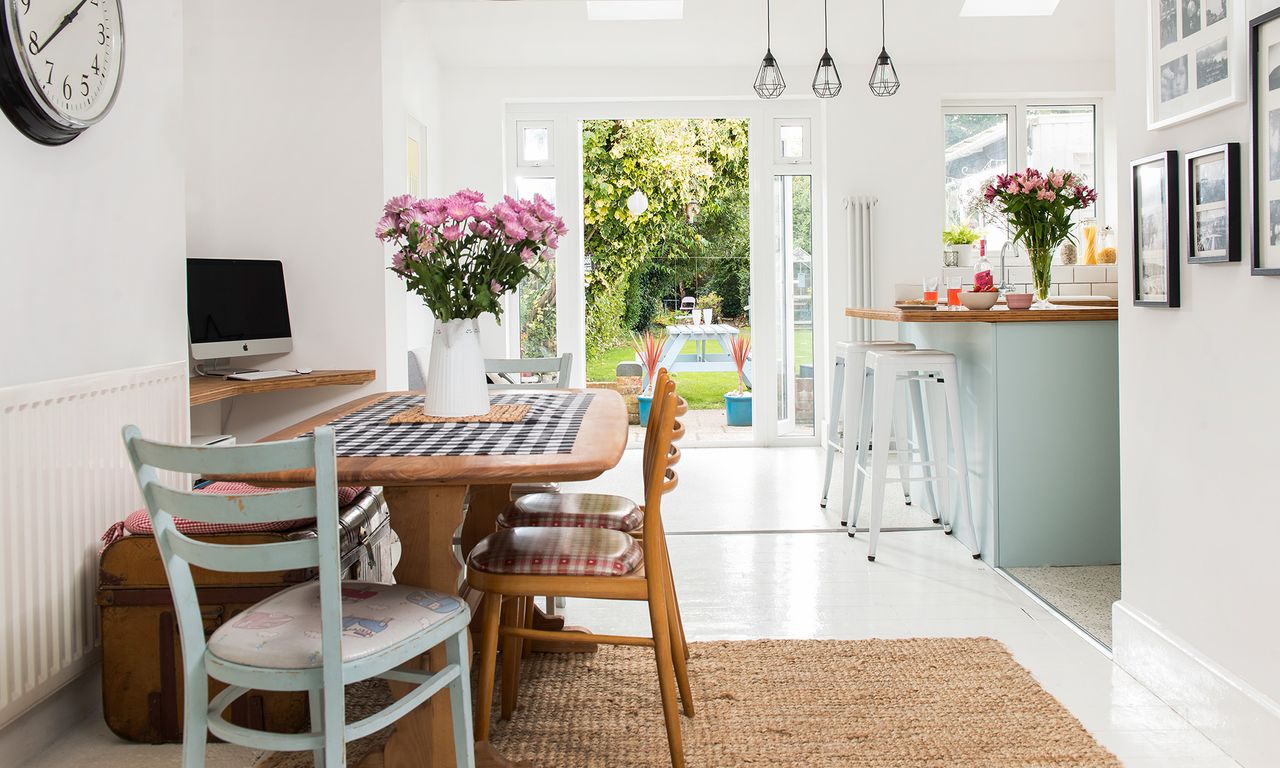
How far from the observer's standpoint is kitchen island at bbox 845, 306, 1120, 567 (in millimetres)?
3768

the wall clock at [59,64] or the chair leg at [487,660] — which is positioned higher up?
the wall clock at [59,64]

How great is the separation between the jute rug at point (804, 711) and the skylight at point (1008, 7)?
15.0ft

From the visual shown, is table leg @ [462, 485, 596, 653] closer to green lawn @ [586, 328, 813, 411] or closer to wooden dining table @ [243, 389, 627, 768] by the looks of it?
wooden dining table @ [243, 389, 627, 768]

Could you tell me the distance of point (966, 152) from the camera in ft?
22.0

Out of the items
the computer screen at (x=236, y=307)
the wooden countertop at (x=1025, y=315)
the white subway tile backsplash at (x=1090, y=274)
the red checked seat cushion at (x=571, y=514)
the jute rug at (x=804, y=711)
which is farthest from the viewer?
the white subway tile backsplash at (x=1090, y=274)

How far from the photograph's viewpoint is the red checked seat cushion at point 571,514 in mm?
2607

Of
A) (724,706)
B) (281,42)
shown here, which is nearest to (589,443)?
(724,706)

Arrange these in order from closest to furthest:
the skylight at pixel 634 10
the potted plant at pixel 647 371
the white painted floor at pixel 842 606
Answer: the white painted floor at pixel 842 606
the skylight at pixel 634 10
the potted plant at pixel 647 371

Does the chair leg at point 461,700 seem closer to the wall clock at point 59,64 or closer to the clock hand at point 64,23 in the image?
the wall clock at point 59,64

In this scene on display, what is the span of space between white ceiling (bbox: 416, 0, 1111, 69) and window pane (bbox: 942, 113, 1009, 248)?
42 cm

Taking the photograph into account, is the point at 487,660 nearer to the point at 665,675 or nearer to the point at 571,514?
the point at 665,675

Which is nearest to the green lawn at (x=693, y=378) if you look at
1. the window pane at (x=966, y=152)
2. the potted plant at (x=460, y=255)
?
the window pane at (x=966, y=152)

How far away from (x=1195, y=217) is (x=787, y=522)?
2607mm

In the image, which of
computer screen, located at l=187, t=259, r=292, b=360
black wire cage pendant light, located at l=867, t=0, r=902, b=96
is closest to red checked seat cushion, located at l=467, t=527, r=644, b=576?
computer screen, located at l=187, t=259, r=292, b=360
